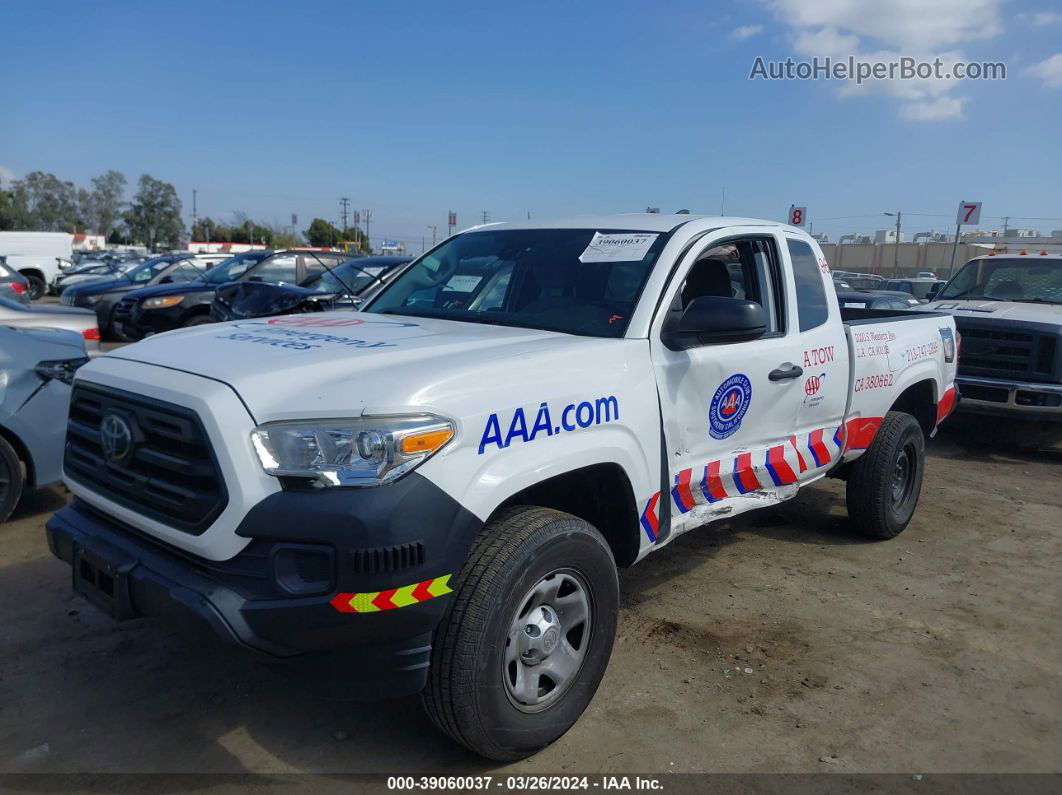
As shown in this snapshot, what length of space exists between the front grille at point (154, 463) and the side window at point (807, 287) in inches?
122

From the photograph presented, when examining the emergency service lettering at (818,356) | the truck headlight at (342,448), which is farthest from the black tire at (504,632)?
the emergency service lettering at (818,356)

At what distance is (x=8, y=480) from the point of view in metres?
5.03

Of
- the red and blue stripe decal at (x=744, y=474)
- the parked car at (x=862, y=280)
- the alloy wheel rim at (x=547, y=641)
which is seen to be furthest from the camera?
the parked car at (x=862, y=280)

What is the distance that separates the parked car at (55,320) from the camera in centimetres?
655

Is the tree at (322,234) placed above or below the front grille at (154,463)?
above

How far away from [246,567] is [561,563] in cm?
103

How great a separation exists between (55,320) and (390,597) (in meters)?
5.60

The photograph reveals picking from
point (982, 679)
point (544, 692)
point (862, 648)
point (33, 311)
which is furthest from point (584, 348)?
point (33, 311)

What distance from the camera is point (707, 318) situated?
11.1 feet

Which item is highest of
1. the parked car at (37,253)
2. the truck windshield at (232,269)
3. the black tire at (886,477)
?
the parked car at (37,253)

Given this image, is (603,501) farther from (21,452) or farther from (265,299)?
(265,299)

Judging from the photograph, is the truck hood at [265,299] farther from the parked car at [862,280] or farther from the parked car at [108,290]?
the parked car at [862,280]

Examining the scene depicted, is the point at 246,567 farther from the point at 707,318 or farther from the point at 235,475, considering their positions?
the point at 707,318

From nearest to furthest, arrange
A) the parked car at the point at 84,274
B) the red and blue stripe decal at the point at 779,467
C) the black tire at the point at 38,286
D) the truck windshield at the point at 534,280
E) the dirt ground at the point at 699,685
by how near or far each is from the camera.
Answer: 1. the dirt ground at the point at 699,685
2. the truck windshield at the point at 534,280
3. the red and blue stripe decal at the point at 779,467
4. the parked car at the point at 84,274
5. the black tire at the point at 38,286
